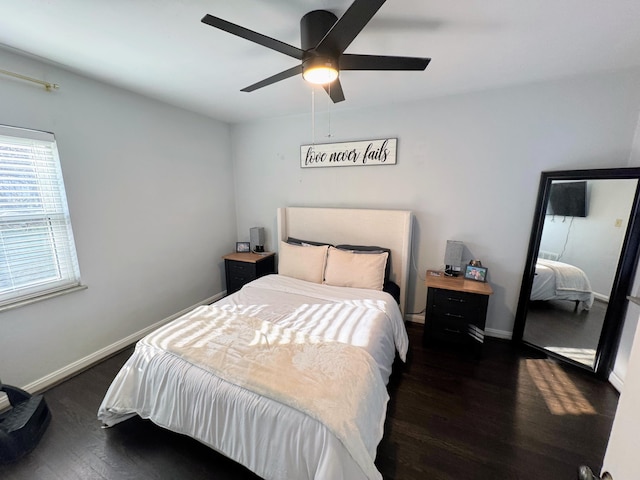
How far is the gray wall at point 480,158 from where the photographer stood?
2.09 metres

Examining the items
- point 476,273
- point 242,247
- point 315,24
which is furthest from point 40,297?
point 476,273

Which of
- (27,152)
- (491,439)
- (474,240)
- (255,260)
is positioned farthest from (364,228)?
(27,152)

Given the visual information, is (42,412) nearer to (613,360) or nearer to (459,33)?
(459,33)

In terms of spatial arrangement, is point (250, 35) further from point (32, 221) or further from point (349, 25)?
point (32, 221)

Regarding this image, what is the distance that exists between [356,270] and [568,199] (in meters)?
1.90

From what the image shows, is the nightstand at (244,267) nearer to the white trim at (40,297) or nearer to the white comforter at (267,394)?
the white comforter at (267,394)

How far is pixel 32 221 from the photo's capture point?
74.7 inches

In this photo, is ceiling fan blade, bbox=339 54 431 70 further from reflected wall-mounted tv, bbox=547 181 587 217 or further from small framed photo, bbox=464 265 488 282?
small framed photo, bbox=464 265 488 282

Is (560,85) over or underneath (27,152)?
over

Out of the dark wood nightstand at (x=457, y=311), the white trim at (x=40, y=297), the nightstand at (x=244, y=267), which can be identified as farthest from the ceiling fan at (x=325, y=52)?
the white trim at (x=40, y=297)

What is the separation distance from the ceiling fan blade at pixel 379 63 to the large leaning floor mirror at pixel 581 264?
1.75 m

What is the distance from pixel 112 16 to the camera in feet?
4.53

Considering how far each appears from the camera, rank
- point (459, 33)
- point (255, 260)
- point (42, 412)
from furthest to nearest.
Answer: point (255, 260) < point (42, 412) < point (459, 33)

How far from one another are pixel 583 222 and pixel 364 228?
72.8 inches
